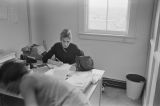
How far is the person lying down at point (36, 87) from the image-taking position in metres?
0.98

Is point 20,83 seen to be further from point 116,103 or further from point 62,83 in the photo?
point 116,103

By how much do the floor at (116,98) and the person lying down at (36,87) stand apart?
168cm

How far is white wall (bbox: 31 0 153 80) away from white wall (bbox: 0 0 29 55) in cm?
48

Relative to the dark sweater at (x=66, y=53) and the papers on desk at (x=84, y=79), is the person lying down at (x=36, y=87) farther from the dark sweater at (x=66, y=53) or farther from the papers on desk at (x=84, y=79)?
the dark sweater at (x=66, y=53)

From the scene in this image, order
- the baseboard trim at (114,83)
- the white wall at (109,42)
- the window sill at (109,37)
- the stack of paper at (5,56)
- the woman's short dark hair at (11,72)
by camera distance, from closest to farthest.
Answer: the woman's short dark hair at (11,72), the stack of paper at (5,56), the white wall at (109,42), the window sill at (109,37), the baseboard trim at (114,83)

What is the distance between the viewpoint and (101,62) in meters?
3.27

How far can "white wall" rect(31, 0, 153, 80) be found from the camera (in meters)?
2.85

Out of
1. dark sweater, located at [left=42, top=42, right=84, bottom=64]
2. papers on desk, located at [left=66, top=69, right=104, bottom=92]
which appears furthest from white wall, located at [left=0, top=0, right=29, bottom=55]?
papers on desk, located at [left=66, top=69, right=104, bottom=92]

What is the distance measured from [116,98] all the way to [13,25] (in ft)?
6.73

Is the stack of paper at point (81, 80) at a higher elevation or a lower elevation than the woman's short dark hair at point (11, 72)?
lower

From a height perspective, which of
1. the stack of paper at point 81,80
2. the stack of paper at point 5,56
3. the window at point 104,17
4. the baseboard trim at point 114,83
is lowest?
the baseboard trim at point 114,83

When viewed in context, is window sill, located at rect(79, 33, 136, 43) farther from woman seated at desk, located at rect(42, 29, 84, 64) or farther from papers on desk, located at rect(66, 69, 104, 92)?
papers on desk, located at rect(66, 69, 104, 92)

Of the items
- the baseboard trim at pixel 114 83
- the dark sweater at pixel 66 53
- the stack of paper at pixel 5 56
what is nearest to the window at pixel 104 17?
the dark sweater at pixel 66 53

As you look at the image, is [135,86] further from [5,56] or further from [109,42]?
[5,56]
